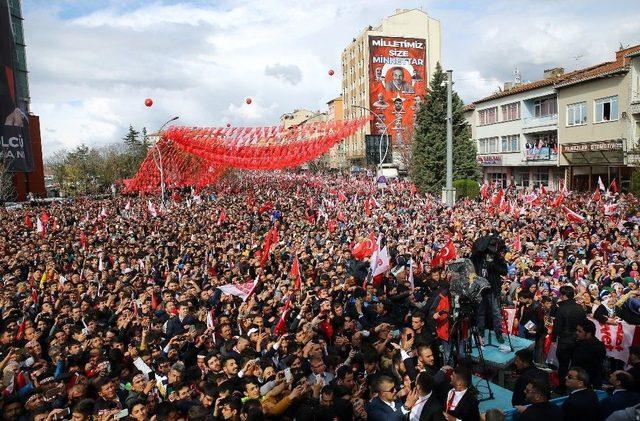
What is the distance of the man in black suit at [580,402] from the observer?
484 centimetres

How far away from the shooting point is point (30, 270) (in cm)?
1371

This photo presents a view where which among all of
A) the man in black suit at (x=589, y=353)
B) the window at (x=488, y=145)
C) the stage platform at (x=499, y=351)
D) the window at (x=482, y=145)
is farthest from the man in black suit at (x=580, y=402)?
the window at (x=482, y=145)

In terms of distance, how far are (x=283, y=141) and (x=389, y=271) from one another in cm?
2369

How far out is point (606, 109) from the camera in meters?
30.7

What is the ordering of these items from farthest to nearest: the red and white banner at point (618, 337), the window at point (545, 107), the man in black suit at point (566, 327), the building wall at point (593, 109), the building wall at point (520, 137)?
the building wall at point (520, 137), the window at point (545, 107), the building wall at point (593, 109), the red and white banner at point (618, 337), the man in black suit at point (566, 327)

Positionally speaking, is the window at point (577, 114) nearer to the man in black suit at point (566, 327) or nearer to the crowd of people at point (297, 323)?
the crowd of people at point (297, 323)

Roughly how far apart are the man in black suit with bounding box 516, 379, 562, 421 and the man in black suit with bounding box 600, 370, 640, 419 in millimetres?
707

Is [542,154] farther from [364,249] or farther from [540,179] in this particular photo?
[364,249]

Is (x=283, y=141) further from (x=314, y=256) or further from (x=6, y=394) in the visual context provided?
(x=6, y=394)

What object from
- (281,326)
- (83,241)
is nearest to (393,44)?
(83,241)

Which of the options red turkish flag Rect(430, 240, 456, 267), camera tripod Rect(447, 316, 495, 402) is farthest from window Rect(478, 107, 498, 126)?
camera tripod Rect(447, 316, 495, 402)

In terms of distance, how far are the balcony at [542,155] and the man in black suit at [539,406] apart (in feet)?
114

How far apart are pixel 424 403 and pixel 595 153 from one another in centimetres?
3220

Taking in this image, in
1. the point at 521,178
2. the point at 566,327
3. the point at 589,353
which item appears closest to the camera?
the point at 589,353
